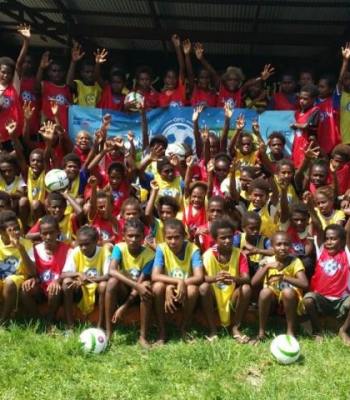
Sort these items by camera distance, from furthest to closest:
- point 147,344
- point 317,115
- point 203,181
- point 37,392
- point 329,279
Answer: point 317,115 < point 203,181 < point 329,279 < point 147,344 < point 37,392

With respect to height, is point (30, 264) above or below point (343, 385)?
above

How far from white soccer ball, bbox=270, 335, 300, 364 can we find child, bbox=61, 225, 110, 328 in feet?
4.92

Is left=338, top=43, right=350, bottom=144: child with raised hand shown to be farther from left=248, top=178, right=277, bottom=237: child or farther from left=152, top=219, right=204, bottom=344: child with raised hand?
left=152, top=219, right=204, bottom=344: child with raised hand

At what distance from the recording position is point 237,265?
5.16 meters

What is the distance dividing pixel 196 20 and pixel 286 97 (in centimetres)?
215

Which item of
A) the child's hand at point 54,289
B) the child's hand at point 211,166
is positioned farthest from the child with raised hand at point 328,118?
the child's hand at point 54,289

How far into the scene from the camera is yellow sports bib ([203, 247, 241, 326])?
509 cm

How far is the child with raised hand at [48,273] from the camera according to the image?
5082 millimetres

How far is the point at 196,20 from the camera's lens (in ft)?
29.9

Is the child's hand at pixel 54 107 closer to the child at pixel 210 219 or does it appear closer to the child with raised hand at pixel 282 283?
the child at pixel 210 219

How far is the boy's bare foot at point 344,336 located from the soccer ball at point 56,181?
10.2ft

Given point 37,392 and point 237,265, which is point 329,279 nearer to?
point 237,265

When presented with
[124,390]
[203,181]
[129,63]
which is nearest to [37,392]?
[124,390]

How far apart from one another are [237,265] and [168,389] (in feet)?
4.85
